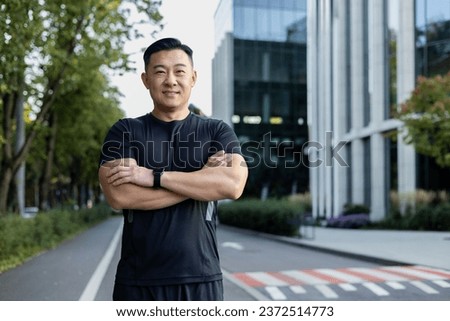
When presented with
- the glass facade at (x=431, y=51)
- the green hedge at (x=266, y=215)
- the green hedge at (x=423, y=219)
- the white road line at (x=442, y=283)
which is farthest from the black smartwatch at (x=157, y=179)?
the green hedge at (x=423, y=219)

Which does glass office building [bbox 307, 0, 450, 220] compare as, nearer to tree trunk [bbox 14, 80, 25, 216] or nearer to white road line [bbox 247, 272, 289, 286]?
tree trunk [bbox 14, 80, 25, 216]

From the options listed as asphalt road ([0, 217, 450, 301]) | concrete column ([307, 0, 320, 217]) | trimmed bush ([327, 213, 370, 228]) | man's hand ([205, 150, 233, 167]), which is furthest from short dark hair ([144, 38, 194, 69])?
trimmed bush ([327, 213, 370, 228])

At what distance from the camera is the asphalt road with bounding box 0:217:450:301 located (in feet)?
18.2

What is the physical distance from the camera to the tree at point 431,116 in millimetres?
14891

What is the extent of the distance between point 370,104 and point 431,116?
10.5m

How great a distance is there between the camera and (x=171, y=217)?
2.55 m

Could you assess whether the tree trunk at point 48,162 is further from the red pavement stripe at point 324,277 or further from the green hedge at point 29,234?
the red pavement stripe at point 324,277

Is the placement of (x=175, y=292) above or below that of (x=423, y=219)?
above

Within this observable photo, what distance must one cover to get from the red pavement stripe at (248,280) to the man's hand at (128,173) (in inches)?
216

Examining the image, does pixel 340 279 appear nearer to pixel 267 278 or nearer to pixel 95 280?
pixel 267 278

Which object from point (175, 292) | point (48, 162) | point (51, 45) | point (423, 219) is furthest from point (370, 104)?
point (175, 292)

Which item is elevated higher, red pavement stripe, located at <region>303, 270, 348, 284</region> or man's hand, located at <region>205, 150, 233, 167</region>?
man's hand, located at <region>205, 150, 233, 167</region>

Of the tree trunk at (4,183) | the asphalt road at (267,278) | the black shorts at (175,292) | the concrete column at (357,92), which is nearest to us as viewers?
the black shorts at (175,292)
